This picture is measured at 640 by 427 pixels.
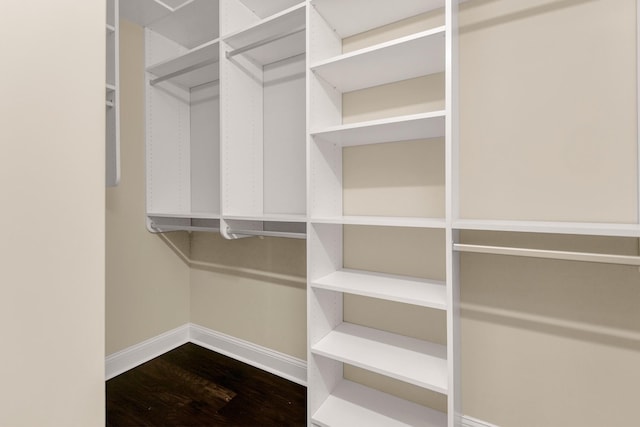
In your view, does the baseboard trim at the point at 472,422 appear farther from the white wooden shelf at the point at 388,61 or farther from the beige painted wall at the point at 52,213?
the white wooden shelf at the point at 388,61

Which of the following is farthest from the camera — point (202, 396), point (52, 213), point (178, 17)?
point (178, 17)

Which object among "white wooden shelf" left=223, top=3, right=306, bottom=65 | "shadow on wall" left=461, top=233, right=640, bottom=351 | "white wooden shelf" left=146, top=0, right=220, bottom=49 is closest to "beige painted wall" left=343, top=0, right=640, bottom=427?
"shadow on wall" left=461, top=233, right=640, bottom=351

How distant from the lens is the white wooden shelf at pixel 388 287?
1311 millimetres

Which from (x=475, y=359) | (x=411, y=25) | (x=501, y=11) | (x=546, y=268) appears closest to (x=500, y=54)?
(x=501, y=11)

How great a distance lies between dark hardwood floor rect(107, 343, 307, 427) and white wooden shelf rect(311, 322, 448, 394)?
0.50 m

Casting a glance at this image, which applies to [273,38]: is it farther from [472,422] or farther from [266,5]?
[472,422]

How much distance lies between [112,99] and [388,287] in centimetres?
172

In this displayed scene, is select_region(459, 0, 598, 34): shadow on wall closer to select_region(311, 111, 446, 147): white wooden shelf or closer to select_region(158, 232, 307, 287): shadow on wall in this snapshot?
select_region(311, 111, 446, 147): white wooden shelf

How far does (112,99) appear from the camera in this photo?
68.2 inches

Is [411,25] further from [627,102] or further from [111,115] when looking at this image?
[111,115]

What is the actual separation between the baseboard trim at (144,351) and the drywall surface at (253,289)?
6.5 inches

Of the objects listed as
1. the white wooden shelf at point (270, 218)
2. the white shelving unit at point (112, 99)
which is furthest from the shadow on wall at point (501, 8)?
the white shelving unit at point (112, 99)

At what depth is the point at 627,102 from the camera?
1.19 meters

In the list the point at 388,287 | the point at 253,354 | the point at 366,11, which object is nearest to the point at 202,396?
the point at 253,354
